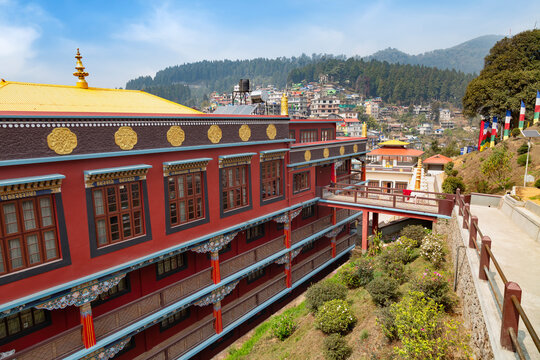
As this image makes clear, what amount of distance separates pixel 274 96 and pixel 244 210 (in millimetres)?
171843

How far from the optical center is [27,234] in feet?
27.0

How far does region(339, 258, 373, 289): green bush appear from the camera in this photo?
598 inches

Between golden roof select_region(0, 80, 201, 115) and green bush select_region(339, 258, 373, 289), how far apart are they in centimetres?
1138

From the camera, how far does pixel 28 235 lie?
8.25 metres

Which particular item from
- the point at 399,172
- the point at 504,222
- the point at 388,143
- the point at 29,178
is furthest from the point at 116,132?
the point at 388,143

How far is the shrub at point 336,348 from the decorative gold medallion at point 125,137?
938 cm

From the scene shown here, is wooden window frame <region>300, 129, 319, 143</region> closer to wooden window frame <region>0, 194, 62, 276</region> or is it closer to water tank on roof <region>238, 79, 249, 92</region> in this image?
water tank on roof <region>238, 79, 249, 92</region>

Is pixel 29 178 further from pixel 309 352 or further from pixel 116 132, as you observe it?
pixel 309 352

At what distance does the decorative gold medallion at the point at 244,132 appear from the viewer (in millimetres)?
14086

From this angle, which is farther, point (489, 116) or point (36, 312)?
point (489, 116)

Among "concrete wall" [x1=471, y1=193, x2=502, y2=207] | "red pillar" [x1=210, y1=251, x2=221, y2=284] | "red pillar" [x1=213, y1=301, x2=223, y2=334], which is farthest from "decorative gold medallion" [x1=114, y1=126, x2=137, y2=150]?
"concrete wall" [x1=471, y1=193, x2=502, y2=207]

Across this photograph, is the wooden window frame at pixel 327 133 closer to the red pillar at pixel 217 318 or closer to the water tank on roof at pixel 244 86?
the water tank on roof at pixel 244 86

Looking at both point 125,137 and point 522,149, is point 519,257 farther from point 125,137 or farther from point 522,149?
point 522,149

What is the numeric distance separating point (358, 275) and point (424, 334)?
843 cm
